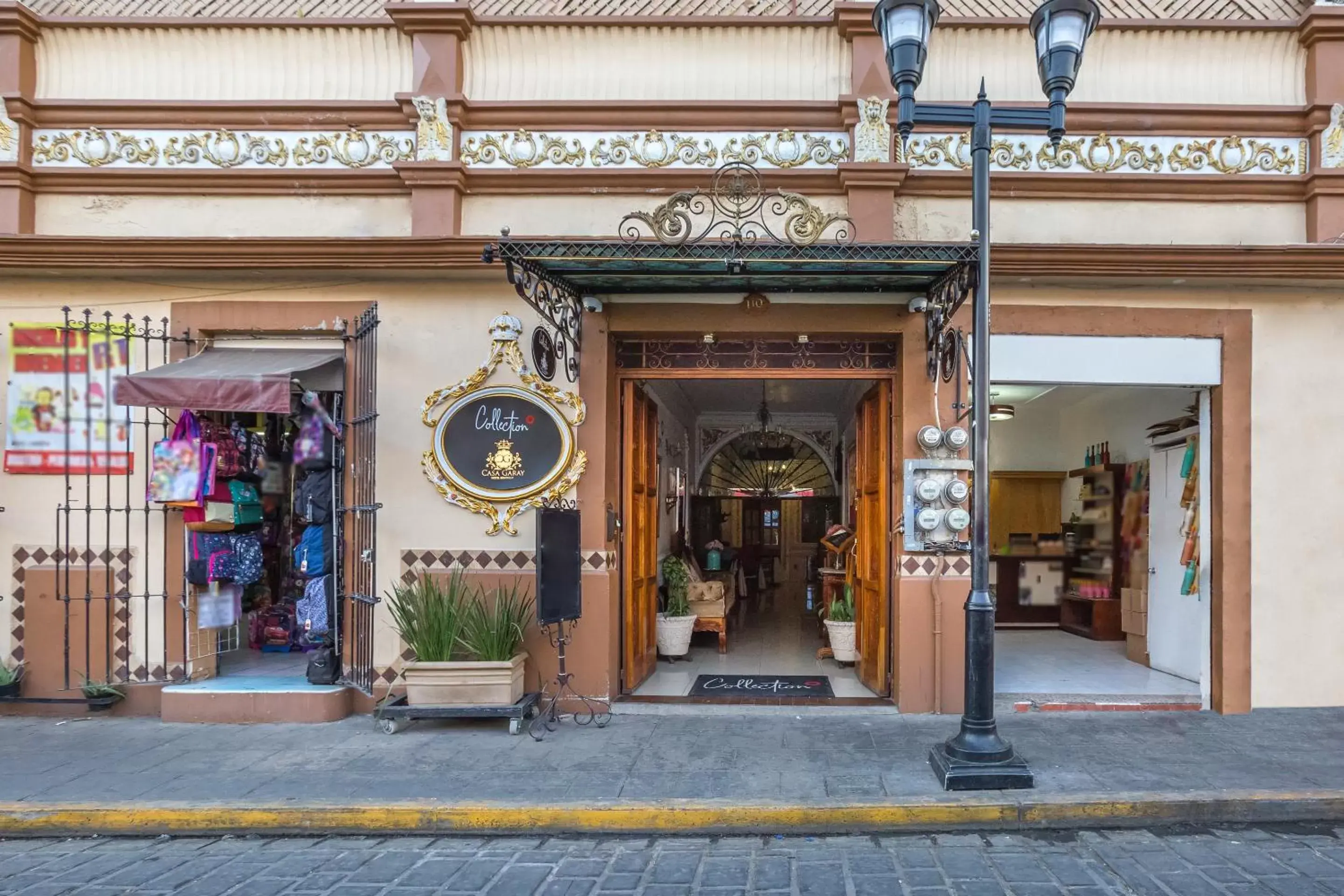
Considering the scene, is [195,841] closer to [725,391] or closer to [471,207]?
[471,207]

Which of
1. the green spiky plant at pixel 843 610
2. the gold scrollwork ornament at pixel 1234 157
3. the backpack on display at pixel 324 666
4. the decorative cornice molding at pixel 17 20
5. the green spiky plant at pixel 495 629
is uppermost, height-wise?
the decorative cornice molding at pixel 17 20

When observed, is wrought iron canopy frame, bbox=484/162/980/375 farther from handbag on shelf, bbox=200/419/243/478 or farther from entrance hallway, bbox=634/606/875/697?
entrance hallway, bbox=634/606/875/697

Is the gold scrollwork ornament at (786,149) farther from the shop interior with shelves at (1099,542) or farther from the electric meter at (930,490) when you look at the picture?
the shop interior with shelves at (1099,542)

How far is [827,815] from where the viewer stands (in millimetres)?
4879

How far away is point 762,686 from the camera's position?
7855mm

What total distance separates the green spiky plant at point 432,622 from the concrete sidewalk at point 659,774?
638mm

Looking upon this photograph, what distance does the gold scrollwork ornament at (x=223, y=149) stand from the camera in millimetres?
7184

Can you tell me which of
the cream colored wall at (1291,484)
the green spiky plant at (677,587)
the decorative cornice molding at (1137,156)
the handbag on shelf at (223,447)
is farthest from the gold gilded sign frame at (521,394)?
the cream colored wall at (1291,484)

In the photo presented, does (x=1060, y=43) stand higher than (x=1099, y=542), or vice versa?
(x=1060, y=43)

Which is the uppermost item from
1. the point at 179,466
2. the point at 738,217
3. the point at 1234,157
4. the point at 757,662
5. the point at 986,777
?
the point at 1234,157

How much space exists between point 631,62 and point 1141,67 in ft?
14.8

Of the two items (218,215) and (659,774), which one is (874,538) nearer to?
(659,774)

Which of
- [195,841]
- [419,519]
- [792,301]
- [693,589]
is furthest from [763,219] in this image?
[195,841]

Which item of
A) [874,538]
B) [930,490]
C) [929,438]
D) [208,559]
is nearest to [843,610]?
[874,538]
